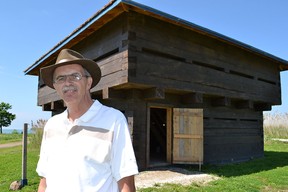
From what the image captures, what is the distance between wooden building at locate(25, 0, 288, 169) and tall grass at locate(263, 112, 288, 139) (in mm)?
11529

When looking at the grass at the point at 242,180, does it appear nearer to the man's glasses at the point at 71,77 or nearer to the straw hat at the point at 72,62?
the straw hat at the point at 72,62

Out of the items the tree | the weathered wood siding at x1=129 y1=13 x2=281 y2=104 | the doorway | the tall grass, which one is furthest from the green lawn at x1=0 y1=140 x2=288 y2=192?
the tree

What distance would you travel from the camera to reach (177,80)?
28.0 ft

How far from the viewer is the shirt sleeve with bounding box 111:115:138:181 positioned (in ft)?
5.82

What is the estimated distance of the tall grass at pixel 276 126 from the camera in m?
22.8

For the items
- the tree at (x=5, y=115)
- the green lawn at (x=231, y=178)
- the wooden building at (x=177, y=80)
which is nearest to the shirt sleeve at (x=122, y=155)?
the green lawn at (x=231, y=178)

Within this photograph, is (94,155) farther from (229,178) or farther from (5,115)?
(5,115)

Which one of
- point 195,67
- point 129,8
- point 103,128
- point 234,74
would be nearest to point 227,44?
point 234,74

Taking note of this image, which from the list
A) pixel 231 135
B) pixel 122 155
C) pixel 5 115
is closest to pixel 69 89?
pixel 122 155

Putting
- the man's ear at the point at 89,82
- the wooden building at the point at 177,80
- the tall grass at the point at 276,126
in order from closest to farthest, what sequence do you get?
the man's ear at the point at 89,82 < the wooden building at the point at 177,80 < the tall grass at the point at 276,126

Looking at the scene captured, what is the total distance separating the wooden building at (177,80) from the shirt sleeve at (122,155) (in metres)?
5.49

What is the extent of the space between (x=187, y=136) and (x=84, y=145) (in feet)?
25.7

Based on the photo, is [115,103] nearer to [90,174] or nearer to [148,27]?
[148,27]

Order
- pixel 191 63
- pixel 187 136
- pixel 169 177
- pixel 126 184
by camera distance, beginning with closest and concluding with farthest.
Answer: pixel 126 184 → pixel 169 177 → pixel 191 63 → pixel 187 136
